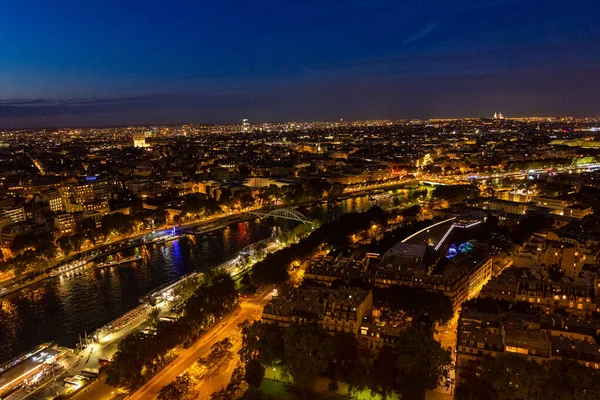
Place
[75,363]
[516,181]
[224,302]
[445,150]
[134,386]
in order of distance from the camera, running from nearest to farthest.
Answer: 1. [134,386]
2. [75,363]
3. [224,302]
4. [516,181]
5. [445,150]

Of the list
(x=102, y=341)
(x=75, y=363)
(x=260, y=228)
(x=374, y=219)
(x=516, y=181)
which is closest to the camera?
(x=75, y=363)

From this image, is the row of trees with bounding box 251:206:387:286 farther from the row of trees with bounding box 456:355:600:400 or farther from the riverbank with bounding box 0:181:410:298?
the row of trees with bounding box 456:355:600:400

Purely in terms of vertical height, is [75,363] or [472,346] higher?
[472,346]

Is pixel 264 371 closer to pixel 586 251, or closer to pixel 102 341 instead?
pixel 102 341

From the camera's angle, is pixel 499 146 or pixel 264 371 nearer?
pixel 264 371

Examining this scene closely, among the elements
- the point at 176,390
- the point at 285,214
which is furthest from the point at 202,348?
the point at 285,214

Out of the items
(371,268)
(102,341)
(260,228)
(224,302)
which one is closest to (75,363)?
(102,341)
